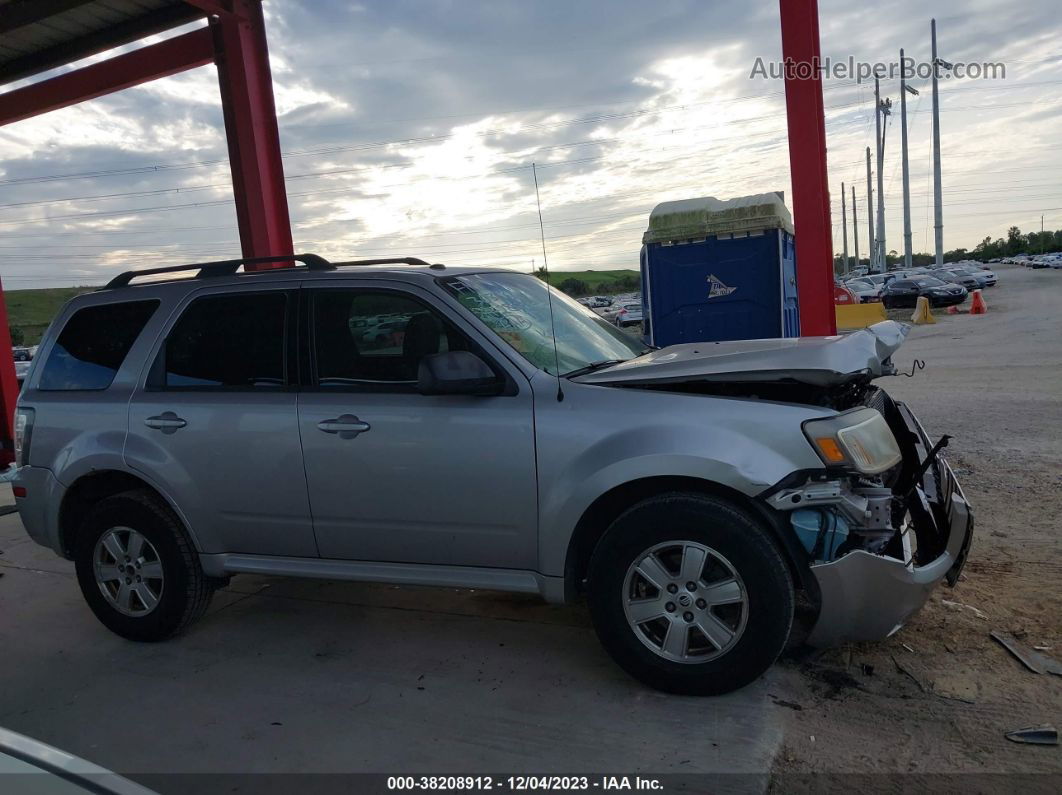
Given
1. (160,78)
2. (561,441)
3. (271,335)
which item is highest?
(160,78)

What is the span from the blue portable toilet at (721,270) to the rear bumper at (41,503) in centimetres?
707

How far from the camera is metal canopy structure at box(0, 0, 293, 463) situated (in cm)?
827

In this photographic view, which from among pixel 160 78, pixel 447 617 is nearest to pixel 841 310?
pixel 160 78

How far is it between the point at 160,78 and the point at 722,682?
351 inches

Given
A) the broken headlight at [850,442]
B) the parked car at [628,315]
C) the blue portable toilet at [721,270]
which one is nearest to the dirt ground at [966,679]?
the broken headlight at [850,442]

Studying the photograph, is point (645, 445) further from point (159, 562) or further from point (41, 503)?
point (41, 503)

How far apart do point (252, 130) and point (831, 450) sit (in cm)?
703

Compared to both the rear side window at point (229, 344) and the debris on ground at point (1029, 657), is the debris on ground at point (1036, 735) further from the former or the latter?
the rear side window at point (229, 344)

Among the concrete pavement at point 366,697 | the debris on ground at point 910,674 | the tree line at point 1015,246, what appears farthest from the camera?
the tree line at point 1015,246

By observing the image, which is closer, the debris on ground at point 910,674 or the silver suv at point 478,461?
the silver suv at point 478,461

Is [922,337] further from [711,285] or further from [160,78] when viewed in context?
[160,78]

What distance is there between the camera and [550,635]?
4.21 meters

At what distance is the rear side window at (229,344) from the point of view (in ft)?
13.8

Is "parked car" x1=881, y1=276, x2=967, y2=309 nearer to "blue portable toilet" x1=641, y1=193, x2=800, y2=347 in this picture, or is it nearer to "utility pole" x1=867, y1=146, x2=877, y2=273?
"blue portable toilet" x1=641, y1=193, x2=800, y2=347
